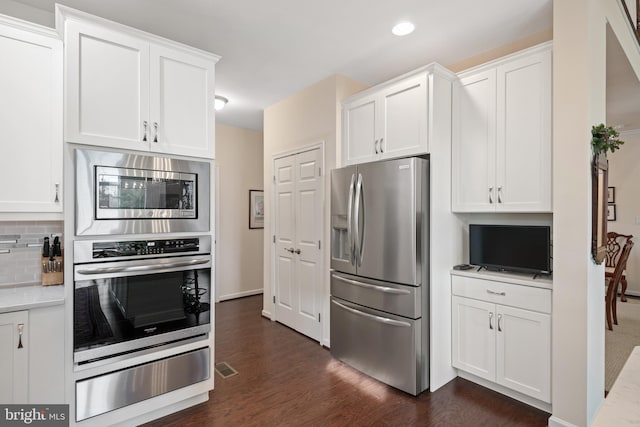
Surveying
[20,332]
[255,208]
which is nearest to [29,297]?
[20,332]

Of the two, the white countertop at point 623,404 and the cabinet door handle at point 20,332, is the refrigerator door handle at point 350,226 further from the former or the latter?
the cabinet door handle at point 20,332

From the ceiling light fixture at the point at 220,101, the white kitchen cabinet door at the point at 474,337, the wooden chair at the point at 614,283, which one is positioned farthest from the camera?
the ceiling light fixture at the point at 220,101

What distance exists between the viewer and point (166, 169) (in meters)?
2.26

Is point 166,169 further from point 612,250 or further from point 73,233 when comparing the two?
point 612,250

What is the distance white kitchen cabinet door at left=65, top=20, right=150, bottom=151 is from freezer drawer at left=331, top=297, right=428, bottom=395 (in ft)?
7.06

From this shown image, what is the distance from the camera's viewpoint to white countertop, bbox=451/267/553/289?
7.38 feet

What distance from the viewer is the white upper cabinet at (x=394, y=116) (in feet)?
8.57

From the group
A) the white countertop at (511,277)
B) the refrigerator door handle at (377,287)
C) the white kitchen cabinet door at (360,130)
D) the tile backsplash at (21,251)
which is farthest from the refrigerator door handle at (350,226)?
the tile backsplash at (21,251)

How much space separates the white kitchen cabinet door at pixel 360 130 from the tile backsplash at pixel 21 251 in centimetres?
255

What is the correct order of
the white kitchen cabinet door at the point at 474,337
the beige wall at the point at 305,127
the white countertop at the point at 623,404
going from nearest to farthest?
1. the white countertop at the point at 623,404
2. the white kitchen cabinet door at the point at 474,337
3. the beige wall at the point at 305,127

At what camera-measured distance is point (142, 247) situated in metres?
2.17

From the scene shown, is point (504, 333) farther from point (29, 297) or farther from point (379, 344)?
point (29, 297)

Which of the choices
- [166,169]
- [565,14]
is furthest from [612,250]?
[166,169]

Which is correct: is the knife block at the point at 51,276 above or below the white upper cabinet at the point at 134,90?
below
